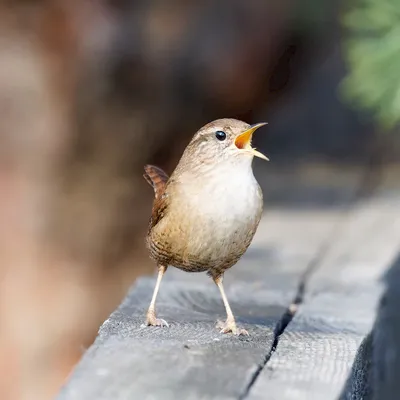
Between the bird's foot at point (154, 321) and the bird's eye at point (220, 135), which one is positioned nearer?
the bird's foot at point (154, 321)

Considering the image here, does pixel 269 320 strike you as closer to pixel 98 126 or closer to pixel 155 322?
pixel 155 322

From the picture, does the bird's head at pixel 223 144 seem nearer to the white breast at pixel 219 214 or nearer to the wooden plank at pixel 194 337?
the white breast at pixel 219 214

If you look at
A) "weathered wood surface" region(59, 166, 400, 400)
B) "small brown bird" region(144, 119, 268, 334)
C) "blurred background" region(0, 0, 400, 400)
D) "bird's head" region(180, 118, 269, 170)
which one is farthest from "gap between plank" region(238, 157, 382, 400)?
"bird's head" region(180, 118, 269, 170)

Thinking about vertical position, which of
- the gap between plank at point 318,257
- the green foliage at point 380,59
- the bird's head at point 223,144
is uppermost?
the green foliage at point 380,59

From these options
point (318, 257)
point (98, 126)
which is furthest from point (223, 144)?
point (98, 126)

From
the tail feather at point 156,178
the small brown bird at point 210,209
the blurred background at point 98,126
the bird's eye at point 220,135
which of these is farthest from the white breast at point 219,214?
the blurred background at point 98,126

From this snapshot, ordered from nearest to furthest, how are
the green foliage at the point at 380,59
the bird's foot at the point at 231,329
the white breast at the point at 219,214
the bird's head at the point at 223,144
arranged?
the bird's foot at the point at 231,329 < the white breast at the point at 219,214 < the bird's head at the point at 223,144 < the green foliage at the point at 380,59

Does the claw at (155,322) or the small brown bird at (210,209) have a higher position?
the small brown bird at (210,209)

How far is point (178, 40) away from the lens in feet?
15.6

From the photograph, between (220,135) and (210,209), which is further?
(220,135)

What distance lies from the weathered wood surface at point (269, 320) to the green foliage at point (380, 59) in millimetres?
540

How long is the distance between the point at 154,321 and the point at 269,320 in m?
0.36

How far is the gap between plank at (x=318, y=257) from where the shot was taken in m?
2.02

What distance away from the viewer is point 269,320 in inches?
99.3
